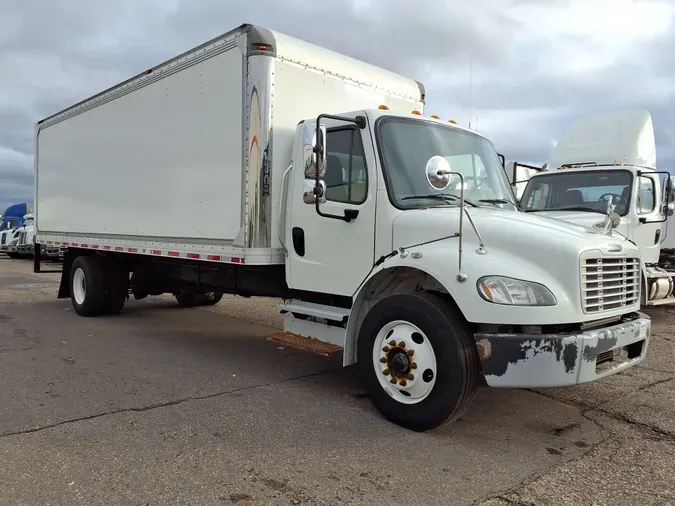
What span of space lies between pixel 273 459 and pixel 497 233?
2158mm

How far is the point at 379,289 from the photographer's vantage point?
4797 millimetres

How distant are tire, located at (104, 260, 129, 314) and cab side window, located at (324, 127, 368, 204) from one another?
5.39 m

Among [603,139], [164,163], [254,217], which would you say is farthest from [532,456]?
[603,139]

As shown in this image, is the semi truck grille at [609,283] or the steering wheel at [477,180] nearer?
the semi truck grille at [609,283]

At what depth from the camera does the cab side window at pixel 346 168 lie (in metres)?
4.77

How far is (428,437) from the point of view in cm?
408

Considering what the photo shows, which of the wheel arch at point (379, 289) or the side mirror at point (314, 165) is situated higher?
the side mirror at point (314, 165)

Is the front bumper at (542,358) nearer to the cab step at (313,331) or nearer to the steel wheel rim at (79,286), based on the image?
the cab step at (313,331)

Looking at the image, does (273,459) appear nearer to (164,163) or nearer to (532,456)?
(532,456)

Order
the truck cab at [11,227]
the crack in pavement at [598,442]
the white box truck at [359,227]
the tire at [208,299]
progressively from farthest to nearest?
1. the truck cab at [11,227]
2. the tire at [208,299]
3. the white box truck at [359,227]
4. the crack in pavement at [598,442]

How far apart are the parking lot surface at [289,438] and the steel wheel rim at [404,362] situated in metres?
0.29

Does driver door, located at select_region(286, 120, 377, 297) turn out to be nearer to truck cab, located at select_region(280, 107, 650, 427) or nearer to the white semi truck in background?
truck cab, located at select_region(280, 107, 650, 427)

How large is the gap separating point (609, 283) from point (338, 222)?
218 centimetres

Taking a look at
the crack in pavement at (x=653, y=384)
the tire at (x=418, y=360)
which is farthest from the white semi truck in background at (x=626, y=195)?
the tire at (x=418, y=360)
